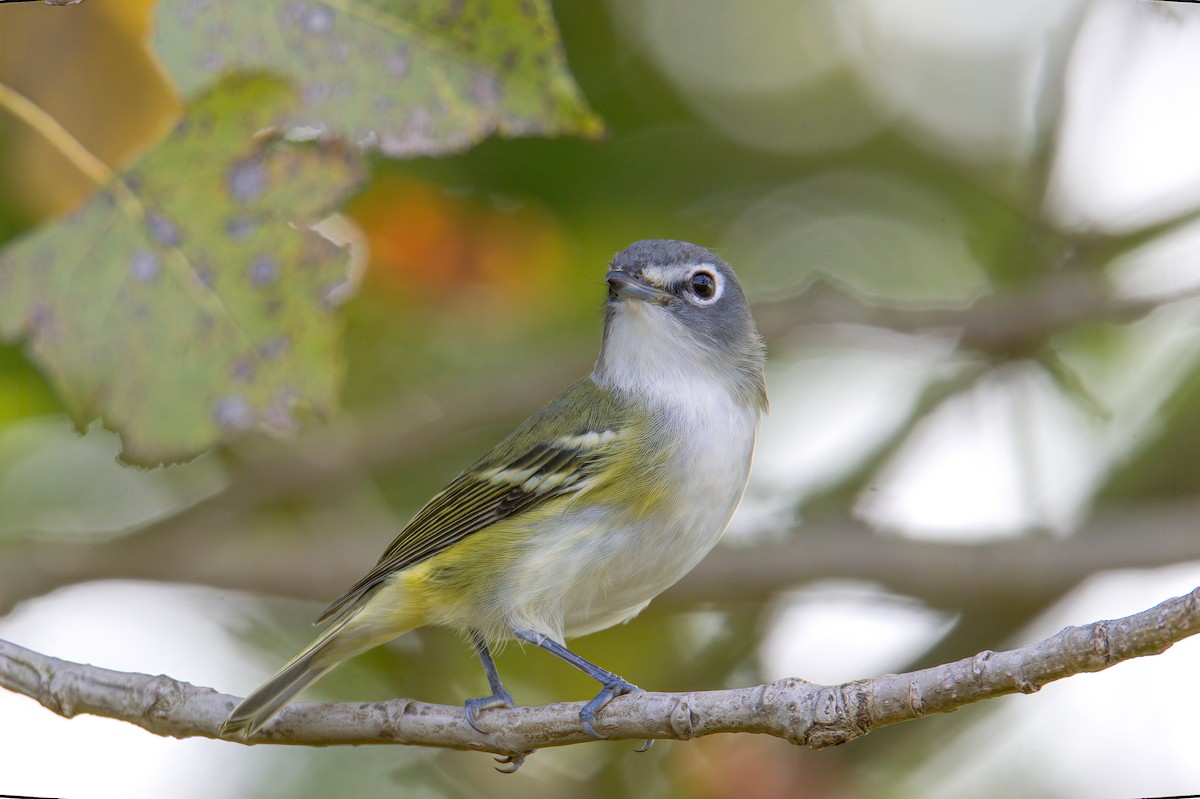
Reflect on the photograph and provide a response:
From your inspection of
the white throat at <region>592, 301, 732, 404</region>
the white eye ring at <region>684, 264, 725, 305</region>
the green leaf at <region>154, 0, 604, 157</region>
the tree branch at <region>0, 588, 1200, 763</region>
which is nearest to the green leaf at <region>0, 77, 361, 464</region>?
the green leaf at <region>154, 0, 604, 157</region>

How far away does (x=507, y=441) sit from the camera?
333cm

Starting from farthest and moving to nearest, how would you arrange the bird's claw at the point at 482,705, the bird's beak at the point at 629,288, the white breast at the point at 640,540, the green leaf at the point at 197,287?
the bird's beak at the point at 629,288, the white breast at the point at 640,540, the bird's claw at the point at 482,705, the green leaf at the point at 197,287

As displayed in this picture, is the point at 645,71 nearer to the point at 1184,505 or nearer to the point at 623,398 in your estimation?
the point at 623,398

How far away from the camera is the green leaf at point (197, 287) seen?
225 centimetres

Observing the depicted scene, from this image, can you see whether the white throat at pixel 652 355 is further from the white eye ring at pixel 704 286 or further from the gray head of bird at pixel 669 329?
the white eye ring at pixel 704 286

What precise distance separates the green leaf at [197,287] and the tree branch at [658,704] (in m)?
0.62

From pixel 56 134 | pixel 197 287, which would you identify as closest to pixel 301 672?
pixel 197 287

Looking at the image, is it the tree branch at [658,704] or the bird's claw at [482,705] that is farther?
the bird's claw at [482,705]

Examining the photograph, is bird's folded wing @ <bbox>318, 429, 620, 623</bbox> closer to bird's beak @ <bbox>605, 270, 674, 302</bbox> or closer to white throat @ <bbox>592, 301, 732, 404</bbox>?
white throat @ <bbox>592, 301, 732, 404</bbox>

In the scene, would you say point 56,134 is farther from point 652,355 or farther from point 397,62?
point 652,355

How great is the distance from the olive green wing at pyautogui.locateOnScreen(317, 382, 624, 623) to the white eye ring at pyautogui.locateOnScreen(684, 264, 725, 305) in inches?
14.9

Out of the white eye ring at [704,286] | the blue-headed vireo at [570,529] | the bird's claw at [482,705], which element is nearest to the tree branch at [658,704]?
the bird's claw at [482,705]

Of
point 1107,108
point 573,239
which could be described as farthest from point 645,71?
point 1107,108

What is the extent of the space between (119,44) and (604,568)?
1673 millimetres
